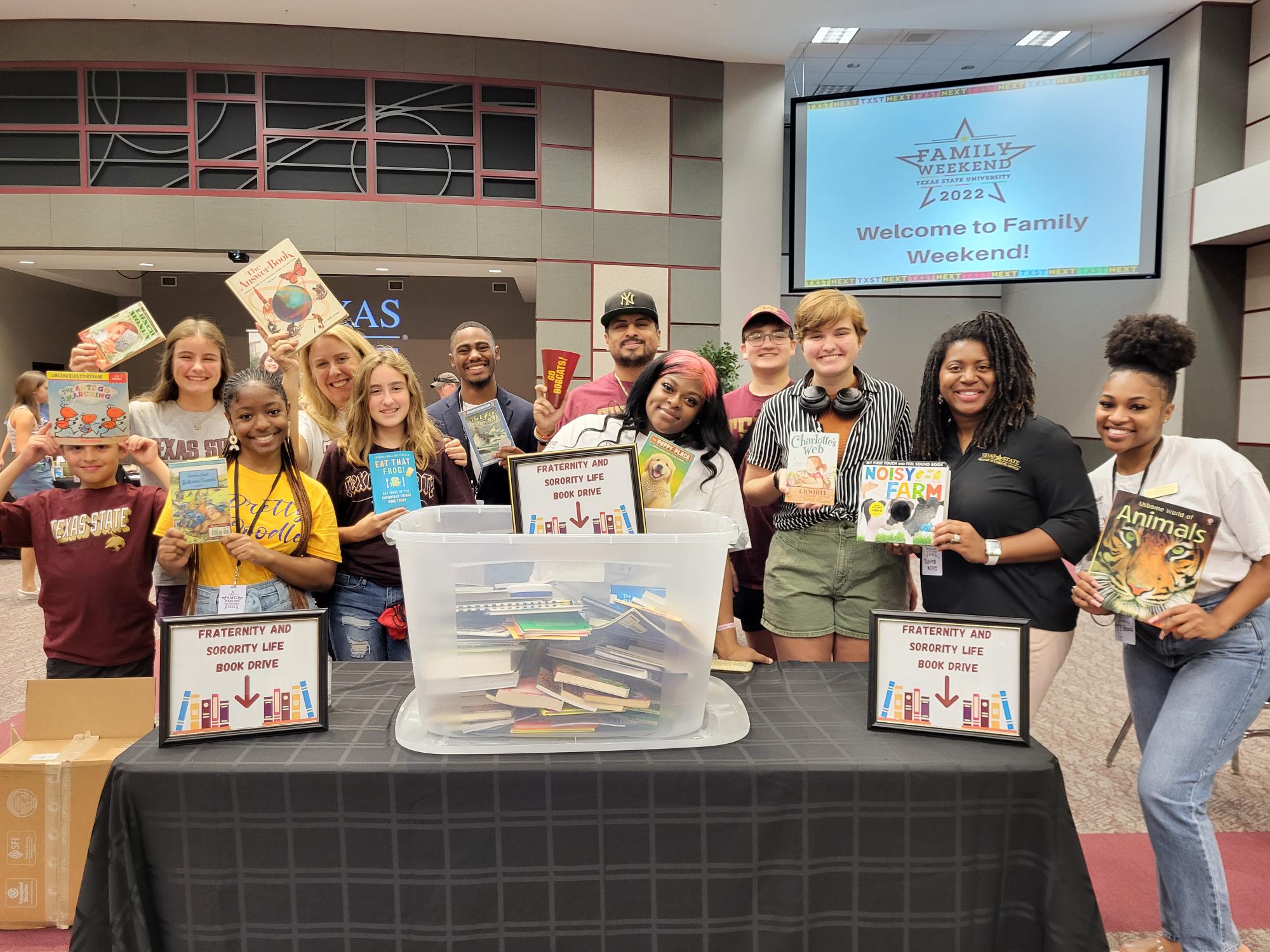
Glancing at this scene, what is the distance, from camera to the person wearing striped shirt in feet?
6.39

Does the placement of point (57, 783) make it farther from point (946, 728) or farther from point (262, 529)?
point (946, 728)

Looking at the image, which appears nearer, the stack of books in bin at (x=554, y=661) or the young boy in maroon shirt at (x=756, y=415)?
the stack of books in bin at (x=554, y=661)

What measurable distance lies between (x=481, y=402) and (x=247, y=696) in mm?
1776

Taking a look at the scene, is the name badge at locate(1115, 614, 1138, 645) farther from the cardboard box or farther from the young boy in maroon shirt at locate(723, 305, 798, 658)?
the cardboard box

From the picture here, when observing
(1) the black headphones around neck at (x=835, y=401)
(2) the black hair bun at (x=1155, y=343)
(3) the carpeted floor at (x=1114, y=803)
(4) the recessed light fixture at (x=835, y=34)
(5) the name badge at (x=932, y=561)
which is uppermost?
(4) the recessed light fixture at (x=835, y=34)

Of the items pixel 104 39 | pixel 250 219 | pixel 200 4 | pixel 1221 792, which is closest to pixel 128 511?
pixel 1221 792

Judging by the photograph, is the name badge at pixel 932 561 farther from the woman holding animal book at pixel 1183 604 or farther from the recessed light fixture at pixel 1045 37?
the recessed light fixture at pixel 1045 37

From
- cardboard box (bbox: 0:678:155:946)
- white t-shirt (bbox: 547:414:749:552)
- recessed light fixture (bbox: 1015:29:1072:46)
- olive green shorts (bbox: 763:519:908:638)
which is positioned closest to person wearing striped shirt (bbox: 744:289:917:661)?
olive green shorts (bbox: 763:519:908:638)

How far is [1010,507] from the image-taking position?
5.47ft

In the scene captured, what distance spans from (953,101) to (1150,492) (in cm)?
659

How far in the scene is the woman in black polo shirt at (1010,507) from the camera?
1.64 m

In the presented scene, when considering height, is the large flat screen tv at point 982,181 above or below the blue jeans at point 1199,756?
above

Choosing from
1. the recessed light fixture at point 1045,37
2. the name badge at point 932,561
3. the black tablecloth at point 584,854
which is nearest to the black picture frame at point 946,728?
the black tablecloth at point 584,854

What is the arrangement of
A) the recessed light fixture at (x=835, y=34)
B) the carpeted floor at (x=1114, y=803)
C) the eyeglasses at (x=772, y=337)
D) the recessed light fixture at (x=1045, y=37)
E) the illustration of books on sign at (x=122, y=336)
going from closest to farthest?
the carpeted floor at (x=1114, y=803) → the illustration of books on sign at (x=122, y=336) → the eyeglasses at (x=772, y=337) → the recessed light fixture at (x=835, y=34) → the recessed light fixture at (x=1045, y=37)
